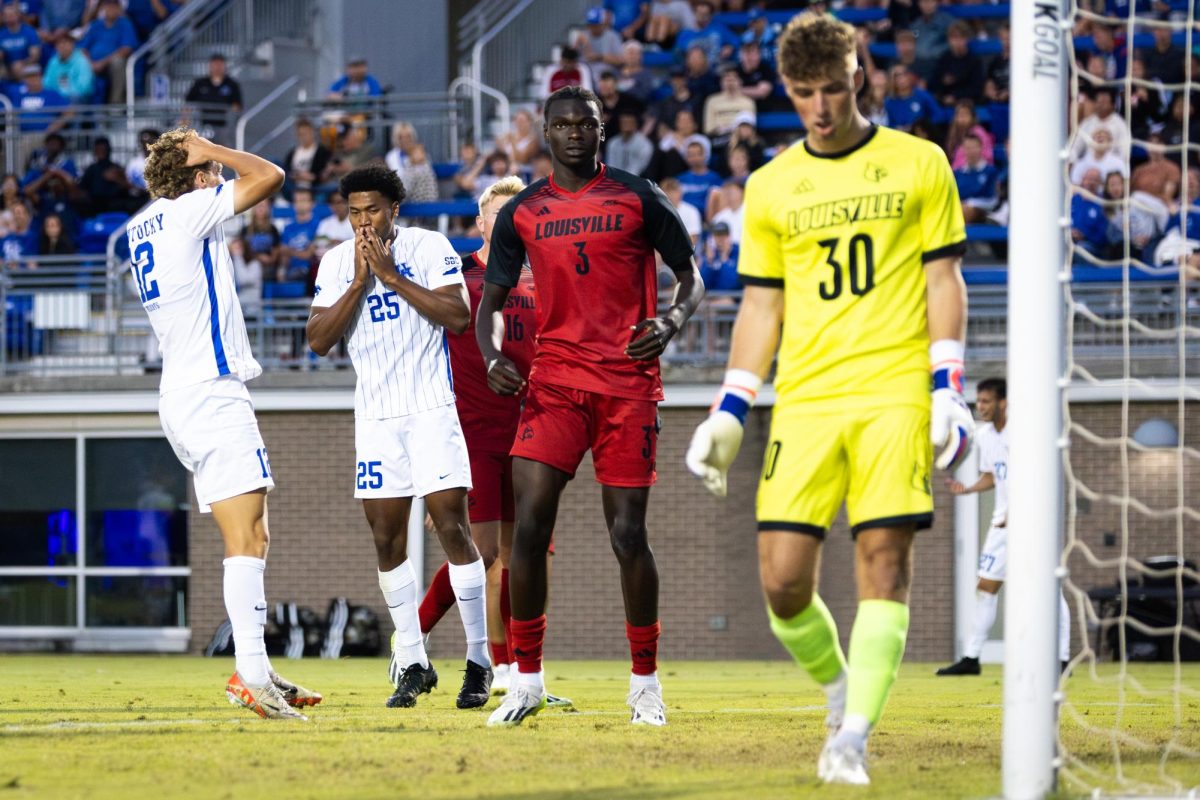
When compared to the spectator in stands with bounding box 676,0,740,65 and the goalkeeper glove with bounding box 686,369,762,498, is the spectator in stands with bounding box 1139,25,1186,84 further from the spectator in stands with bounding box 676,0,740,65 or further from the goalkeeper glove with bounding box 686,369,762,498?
the goalkeeper glove with bounding box 686,369,762,498

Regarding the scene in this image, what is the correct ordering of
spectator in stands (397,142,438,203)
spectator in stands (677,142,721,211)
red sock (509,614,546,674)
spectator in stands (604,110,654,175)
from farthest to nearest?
spectator in stands (397,142,438,203) < spectator in stands (604,110,654,175) < spectator in stands (677,142,721,211) < red sock (509,614,546,674)

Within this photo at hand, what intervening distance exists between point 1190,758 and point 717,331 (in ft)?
36.2

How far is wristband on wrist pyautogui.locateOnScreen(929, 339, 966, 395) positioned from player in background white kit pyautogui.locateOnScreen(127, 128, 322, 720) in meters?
3.07

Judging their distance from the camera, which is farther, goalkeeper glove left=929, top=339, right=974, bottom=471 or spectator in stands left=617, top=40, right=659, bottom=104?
spectator in stands left=617, top=40, right=659, bottom=104

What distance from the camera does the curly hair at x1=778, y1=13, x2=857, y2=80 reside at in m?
4.91

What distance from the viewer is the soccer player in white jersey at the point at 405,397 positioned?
292 inches

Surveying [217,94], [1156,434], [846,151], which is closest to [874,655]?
[846,151]

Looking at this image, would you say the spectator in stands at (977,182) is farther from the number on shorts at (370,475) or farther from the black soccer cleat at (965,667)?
the number on shorts at (370,475)

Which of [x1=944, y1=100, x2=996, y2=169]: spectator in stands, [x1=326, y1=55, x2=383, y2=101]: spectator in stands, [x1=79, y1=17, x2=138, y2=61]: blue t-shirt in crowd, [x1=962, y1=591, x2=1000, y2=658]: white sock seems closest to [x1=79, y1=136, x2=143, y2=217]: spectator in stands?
[x1=326, y1=55, x2=383, y2=101]: spectator in stands

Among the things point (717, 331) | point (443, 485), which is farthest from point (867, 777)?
point (717, 331)

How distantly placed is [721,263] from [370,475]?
9.44m

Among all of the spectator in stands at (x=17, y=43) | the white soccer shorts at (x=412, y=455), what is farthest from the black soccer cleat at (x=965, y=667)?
the spectator in stands at (x=17, y=43)

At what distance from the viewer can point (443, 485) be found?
7.41 meters

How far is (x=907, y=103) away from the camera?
1811cm
